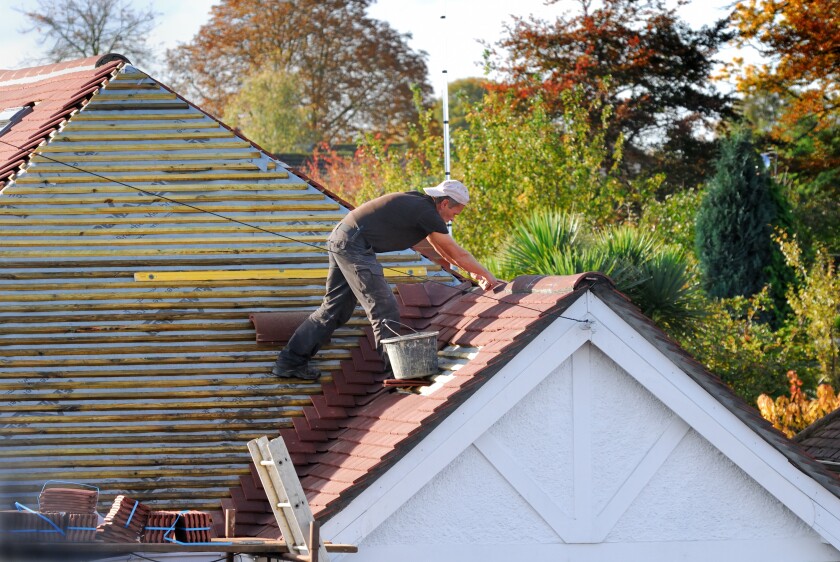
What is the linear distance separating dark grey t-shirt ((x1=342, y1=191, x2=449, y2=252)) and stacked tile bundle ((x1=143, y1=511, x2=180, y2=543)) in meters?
2.65

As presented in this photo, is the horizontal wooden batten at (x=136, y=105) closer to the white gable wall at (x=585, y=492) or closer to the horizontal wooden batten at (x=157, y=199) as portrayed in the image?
the horizontal wooden batten at (x=157, y=199)

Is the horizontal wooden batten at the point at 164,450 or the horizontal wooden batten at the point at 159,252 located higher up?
the horizontal wooden batten at the point at 159,252

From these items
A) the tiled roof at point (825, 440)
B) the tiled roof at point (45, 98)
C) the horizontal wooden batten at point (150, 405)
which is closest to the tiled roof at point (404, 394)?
the horizontal wooden batten at point (150, 405)

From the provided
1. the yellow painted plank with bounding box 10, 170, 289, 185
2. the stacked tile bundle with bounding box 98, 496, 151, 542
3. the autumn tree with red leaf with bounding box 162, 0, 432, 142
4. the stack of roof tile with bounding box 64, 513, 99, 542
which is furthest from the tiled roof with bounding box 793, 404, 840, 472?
the autumn tree with red leaf with bounding box 162, 0, 432, 142

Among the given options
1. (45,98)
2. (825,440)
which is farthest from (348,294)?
(825,440)

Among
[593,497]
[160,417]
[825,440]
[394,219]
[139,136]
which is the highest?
[139,136]

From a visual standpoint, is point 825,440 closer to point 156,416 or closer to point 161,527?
point 156,416

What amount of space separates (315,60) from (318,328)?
3795cm

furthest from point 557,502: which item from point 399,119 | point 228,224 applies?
point 399,119

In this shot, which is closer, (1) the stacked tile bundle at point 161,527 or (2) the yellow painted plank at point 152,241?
(1) the stacked tile bundle at point 161,527

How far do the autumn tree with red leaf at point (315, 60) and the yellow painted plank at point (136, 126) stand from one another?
113 ft

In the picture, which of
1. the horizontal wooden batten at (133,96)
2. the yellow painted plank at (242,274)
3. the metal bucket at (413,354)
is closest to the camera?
the metal bucket at (413,354)

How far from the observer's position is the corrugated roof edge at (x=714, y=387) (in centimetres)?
888

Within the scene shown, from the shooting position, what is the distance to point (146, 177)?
11180mm
